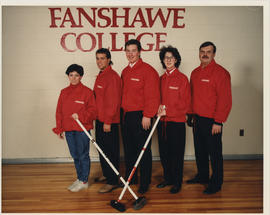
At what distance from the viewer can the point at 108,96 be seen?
2.25 meters

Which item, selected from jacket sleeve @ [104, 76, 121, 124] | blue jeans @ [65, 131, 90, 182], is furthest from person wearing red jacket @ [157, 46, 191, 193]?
blue jeans @ [65, 131, 90, 182]

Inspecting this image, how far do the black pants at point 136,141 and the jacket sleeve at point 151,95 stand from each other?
0.12 m

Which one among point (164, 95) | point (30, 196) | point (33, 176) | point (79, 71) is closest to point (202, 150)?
point (164, 95)

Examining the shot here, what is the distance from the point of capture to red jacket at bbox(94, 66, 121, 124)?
2.24 meters

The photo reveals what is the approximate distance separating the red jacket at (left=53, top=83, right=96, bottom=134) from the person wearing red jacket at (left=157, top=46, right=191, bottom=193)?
2.25 feet

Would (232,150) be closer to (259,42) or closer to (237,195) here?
(237,195)

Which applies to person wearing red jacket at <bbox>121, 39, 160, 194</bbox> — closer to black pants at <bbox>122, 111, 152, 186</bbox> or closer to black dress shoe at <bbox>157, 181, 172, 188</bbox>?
black pants at <bbox>122, 111, 152, 186</bbox>

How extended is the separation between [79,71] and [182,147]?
4.09 ft

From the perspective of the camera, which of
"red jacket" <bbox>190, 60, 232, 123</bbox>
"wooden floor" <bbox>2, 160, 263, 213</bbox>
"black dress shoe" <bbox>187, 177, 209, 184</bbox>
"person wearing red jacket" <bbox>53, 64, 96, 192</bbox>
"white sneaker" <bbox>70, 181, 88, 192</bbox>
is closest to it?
"wooden floor" <bbox>2, 160, 263, 213</bbox>

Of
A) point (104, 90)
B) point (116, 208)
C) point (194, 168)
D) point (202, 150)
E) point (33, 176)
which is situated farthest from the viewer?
point (194, 168)

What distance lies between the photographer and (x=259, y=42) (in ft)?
10.5

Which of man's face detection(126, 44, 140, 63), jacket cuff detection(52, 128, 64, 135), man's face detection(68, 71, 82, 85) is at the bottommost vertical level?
jacket cuff detection(52, 128, 64, 135)

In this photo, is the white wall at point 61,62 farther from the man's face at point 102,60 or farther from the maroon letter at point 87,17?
the man's face at point 102,60

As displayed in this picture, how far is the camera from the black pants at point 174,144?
2.29 m
